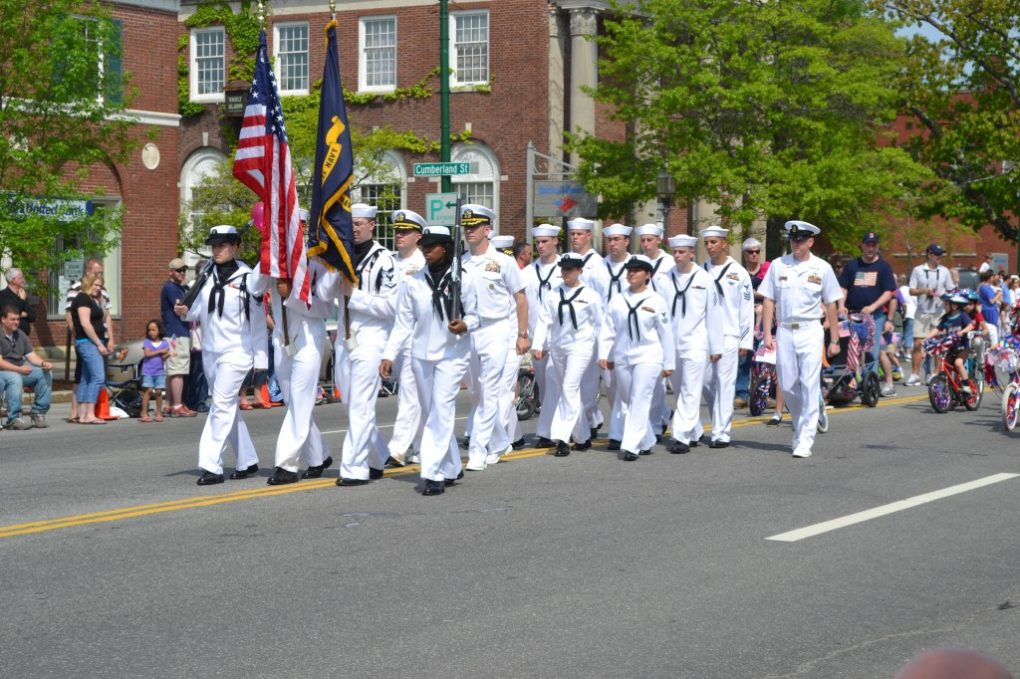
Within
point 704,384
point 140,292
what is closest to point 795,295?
point 704,384

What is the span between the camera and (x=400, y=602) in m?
7.64

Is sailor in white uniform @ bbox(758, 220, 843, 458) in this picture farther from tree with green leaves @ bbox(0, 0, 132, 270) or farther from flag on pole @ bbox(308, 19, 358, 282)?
tree with green leaves @ bbox(0, 0, 132, 270)

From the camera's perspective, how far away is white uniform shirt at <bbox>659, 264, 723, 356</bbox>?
1466 cm

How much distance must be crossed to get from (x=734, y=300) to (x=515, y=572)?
7.50 m

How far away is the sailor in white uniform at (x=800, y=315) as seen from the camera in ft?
46.7

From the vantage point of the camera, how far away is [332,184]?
1188cm

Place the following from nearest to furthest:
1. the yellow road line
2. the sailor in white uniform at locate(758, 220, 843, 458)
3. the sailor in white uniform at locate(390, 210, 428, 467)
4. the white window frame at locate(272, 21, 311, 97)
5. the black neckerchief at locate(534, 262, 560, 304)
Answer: the yellow road line < the sailor in white uniform at locate(390, 210, 428, 467) < the sailor in white uniform at locate(758, 220, 843, 458) < the black neckerchief at locate(534, 262, 560, 304) < the white window frame at locate(272, 21, 311, 97)

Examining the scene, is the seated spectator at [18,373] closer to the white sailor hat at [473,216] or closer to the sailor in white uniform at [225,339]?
the sailor in white uniform at [225,339]

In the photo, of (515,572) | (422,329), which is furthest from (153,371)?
(515,572)

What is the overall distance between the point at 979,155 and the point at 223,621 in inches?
1852

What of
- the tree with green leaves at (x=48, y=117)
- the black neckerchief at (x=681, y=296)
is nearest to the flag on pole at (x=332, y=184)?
the black neckerchief at (x=681, y=296)

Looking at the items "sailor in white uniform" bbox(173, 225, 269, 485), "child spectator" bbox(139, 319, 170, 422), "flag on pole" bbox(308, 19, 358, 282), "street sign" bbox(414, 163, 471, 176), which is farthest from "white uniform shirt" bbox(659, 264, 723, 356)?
"street sign" bbox(414, 163, 471, 176)

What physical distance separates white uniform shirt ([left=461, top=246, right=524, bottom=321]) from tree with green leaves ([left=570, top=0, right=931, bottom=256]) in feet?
71.2

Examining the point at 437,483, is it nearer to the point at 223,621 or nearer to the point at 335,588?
the point at 335,588
